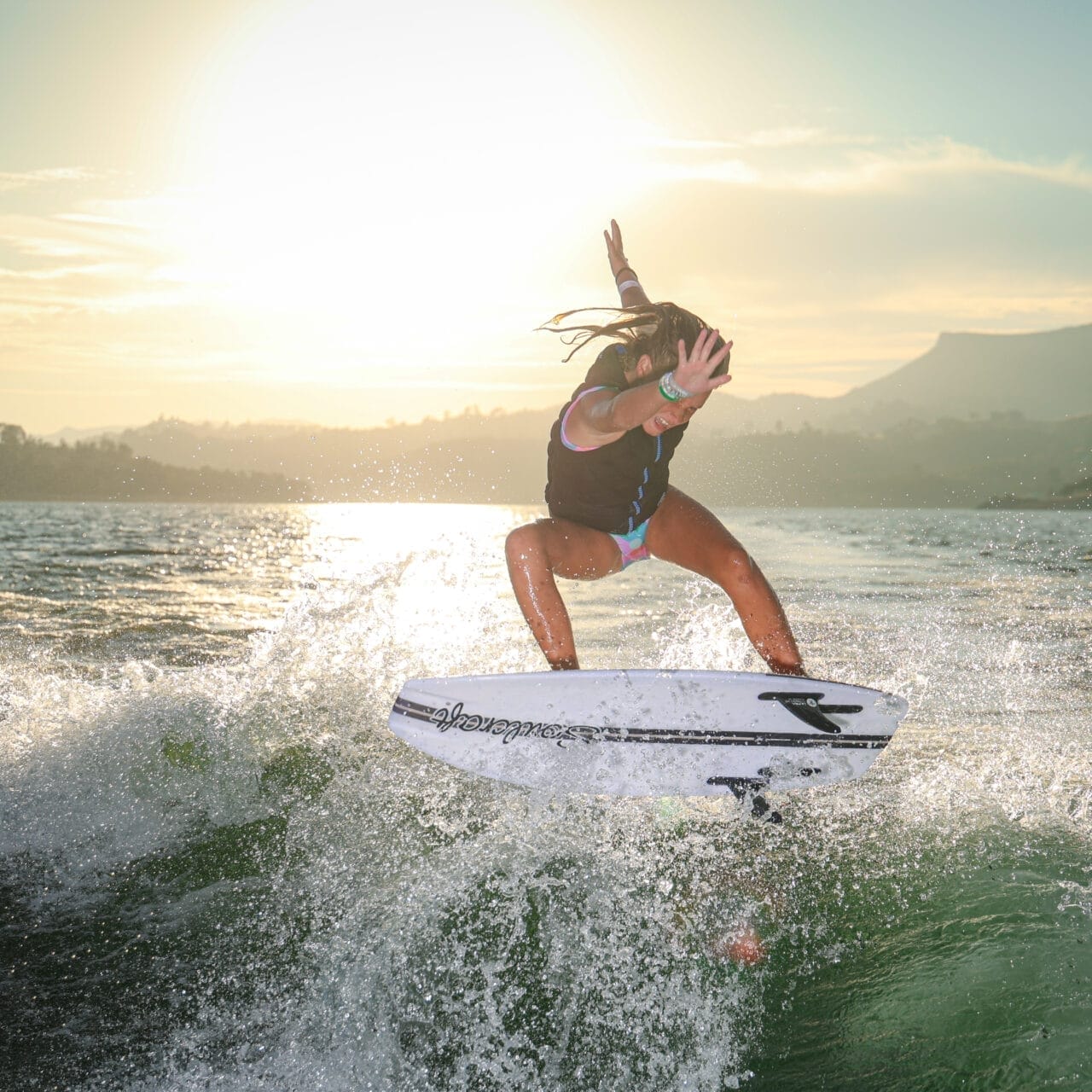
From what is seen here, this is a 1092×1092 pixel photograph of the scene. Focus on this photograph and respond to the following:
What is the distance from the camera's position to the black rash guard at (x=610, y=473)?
4.75 meters

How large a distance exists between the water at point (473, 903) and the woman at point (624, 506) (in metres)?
1.06

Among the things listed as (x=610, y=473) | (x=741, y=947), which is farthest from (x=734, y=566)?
(x=741, y=947)

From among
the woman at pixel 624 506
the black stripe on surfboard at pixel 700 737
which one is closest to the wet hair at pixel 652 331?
the woman at pixel 624 506

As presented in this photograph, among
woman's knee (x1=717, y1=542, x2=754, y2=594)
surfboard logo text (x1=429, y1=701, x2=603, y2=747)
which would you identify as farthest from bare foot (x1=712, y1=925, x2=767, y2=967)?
woman's knee (x1=717, y1=542, x2=754, y2=594)

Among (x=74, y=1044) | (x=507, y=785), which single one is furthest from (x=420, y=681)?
(x=74, y=1044)

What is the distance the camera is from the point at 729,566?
5195mm

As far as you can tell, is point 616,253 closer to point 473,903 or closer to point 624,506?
point 624,506

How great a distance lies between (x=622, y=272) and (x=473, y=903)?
4.06 meters

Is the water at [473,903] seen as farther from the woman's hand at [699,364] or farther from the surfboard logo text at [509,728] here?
the woman's hand at [699,364]

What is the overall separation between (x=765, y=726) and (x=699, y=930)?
140 centimetres

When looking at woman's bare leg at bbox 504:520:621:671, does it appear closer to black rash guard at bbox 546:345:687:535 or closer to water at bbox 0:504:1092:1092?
black rash guard at bbox 546:345:687:535

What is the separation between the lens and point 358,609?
24.1ft

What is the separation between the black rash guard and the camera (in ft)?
15.6

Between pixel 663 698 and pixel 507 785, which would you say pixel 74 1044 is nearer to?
pixel 507 785
